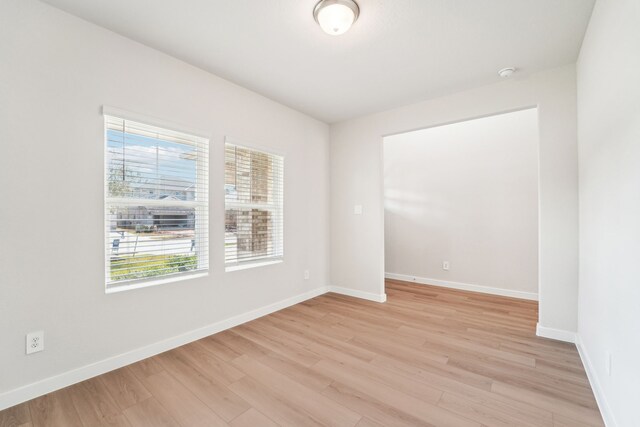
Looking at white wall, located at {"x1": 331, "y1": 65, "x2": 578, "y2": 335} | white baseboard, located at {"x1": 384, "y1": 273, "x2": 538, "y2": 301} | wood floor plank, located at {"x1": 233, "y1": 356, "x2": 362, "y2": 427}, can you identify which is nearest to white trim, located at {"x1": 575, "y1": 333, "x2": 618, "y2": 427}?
white wall, located at {"x1": 331, "y1": 65, "x2": 578, "y2": 335}

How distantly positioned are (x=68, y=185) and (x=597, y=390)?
3.82 meters

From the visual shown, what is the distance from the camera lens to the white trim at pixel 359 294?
3.92 meters

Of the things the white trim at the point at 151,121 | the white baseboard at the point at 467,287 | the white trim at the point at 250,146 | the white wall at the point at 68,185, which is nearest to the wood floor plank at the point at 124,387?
the white wall at the point at 68,185

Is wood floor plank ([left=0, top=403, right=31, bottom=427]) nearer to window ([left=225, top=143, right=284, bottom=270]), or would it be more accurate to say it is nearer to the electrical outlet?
the electrical outlet

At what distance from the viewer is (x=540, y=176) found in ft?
9.00

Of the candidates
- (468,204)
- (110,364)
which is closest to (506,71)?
(468,204)

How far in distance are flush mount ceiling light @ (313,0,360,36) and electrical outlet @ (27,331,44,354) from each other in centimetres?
285

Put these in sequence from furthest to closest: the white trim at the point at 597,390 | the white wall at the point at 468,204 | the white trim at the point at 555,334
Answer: the white wall at the point at 468,204
the white trim at the point at 555,334
the white trim at the point at 597,390

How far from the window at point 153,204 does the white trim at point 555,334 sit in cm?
337

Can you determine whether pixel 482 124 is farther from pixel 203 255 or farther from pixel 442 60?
pixel 203 255

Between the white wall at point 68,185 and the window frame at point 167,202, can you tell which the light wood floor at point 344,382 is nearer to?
the white wall at point 68,185

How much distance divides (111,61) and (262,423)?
9.17ft

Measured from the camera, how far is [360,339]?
271cm

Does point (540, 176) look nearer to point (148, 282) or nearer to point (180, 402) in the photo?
point (180, 402)
